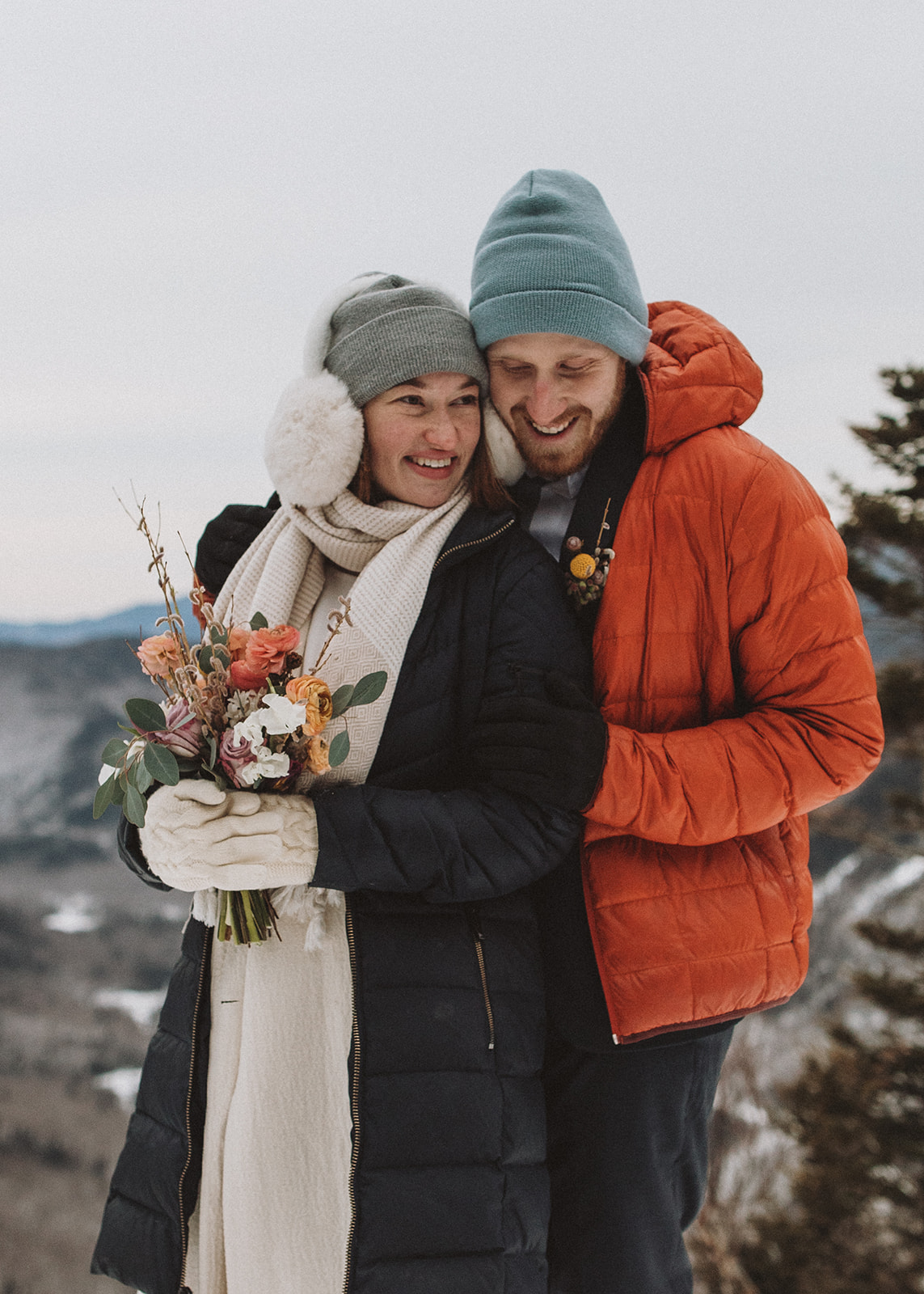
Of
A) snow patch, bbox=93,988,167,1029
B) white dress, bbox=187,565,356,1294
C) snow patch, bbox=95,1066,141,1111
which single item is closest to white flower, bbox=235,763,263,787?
white dress, bbox=187,565,356,1294

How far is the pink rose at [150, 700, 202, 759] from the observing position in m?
1.32

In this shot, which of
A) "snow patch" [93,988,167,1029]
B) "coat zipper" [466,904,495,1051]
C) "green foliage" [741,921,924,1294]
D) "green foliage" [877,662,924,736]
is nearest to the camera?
"coat zipper" [466,904,495,1051]

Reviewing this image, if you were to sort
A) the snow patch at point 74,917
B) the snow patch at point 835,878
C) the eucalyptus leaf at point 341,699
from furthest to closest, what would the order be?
1. the snow patch at point 74,917
2. the snow patch at point 835,878
3. the eucalyptus leaf at point 341,699

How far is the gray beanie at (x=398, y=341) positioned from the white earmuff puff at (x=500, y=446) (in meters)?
0.08

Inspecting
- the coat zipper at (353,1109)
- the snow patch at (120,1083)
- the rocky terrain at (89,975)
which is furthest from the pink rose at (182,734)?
the snow patch at (120,1083)

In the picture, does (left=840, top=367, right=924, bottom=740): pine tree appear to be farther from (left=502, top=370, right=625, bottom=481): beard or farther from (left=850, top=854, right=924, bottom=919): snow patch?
(left=850, top=854, right=924, bottom=919): snow patch

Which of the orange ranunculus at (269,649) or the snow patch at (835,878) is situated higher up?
the orange ranunculus at (269,649)

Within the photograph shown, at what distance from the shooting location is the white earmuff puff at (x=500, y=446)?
5.66ft

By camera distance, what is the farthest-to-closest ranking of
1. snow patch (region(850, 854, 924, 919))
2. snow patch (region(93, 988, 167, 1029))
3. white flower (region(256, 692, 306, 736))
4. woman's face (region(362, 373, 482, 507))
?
snow patch (region(93, 988, 167, 1029)), snow patch (region(850, 854, 924, 919)), woman's face (region(362, 373, 482, 507)), white flower (region(256, 692, 306, 736))

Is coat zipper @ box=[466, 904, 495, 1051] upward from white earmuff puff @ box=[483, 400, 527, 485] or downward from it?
downward

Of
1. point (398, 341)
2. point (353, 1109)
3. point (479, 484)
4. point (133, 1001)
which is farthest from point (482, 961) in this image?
point (133, 1001)

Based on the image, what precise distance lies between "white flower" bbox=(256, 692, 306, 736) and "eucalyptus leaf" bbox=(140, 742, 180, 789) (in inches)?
5.5

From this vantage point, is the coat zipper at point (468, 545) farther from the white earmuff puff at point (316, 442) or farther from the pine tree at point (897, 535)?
the pine tree at point (897, 535)

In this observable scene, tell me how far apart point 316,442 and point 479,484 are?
1.02ft
